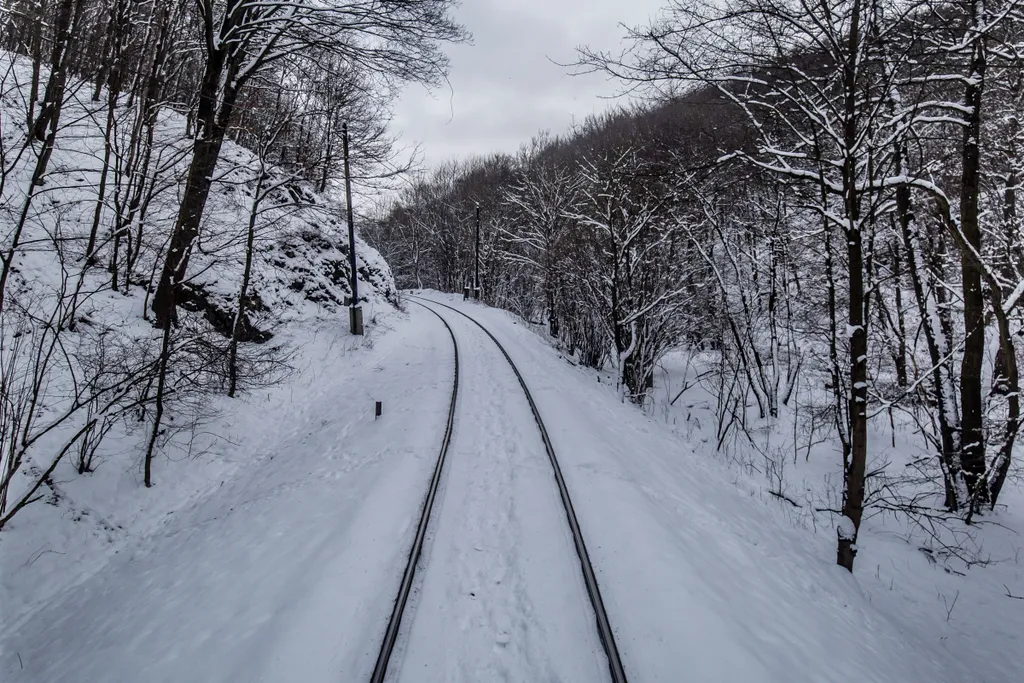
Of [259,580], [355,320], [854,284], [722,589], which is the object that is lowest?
[259,580]

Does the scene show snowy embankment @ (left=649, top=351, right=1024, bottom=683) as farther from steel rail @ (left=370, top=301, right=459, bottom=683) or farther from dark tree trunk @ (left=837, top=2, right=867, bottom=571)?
steel rail @ (left=370, top=301, right=459, bottom=683)

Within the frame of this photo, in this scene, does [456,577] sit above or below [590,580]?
below

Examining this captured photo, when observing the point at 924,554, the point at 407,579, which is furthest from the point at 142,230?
the point at 924,554

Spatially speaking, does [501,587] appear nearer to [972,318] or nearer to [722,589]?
[722,589]

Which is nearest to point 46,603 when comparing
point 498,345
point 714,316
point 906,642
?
point 906,642

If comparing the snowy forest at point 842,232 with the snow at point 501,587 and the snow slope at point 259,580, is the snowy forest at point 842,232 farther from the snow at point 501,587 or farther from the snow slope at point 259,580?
the snow slope at point 259,580

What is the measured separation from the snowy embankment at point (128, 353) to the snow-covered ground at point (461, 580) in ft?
0.23

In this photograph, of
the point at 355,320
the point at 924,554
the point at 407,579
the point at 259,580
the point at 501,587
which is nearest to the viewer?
the point at 407,579

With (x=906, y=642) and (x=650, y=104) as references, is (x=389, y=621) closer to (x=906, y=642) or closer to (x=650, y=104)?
(x=906, y=642)

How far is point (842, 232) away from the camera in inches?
463

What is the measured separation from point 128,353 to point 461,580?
291 inches

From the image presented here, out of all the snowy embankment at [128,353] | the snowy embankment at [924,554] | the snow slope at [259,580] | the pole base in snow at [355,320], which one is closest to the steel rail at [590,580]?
the snow slope at [259,580]

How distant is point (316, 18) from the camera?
9.30 m

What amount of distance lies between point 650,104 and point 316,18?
715 centimetres
